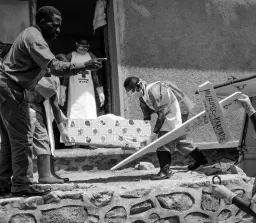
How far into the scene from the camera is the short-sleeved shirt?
12.0ft

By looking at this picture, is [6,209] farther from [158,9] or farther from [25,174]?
[158,9]

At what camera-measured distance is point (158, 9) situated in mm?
7789

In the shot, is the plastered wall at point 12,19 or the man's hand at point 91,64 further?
the plastered wall at point 12,19

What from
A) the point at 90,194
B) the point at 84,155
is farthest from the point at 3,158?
the point at 84,155

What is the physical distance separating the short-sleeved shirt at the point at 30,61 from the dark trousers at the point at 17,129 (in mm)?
85

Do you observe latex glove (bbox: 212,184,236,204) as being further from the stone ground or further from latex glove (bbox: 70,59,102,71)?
latex glove (bbox: 70,59,102,71)

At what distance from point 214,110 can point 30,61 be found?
194 centimetres

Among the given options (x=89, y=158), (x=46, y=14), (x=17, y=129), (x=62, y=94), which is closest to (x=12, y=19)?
(x=62, y=94)

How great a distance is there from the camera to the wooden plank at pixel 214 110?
4.65m

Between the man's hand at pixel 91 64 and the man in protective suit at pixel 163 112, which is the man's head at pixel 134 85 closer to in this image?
the man in protective suit at pixel 163 112

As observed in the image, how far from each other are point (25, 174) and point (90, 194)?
63 centimetres

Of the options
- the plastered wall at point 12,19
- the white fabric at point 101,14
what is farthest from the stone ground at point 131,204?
the white fabric at point 101,14

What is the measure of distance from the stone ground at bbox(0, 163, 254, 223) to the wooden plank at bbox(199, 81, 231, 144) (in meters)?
0.49

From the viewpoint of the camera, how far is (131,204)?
14.6 ft
